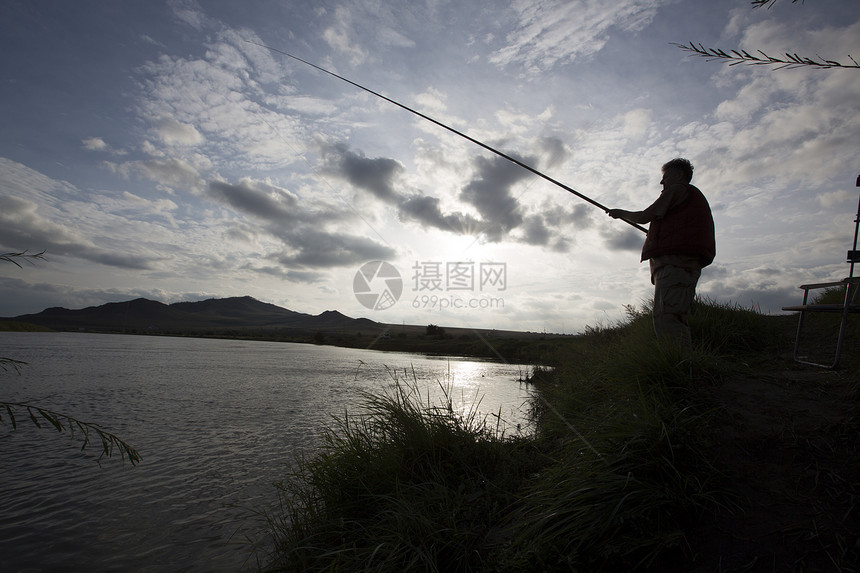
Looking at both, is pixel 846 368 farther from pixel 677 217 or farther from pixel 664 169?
pixel 664 169

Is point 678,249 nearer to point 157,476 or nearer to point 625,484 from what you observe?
point 625,484

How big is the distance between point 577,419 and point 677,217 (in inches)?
108

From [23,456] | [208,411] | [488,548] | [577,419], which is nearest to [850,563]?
[488,548]

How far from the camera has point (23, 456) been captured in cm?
793

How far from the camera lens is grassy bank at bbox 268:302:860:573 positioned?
2793 millimetres

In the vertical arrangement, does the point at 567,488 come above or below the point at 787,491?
below

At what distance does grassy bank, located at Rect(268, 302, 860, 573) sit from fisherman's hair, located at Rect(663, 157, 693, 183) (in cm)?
220

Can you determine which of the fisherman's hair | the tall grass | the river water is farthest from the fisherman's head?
the river water

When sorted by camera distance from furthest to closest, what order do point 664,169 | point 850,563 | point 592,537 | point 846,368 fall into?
point 664,169
point 846,368
point 592,537
point 850,563

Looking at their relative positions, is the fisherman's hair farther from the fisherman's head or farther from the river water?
the river water

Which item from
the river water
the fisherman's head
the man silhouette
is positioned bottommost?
the river water

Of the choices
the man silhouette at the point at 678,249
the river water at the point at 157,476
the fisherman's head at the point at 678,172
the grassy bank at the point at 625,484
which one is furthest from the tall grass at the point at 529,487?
the fisherman's head at the point at 678,172

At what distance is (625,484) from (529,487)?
3.62 ft

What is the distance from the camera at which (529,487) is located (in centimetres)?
399
